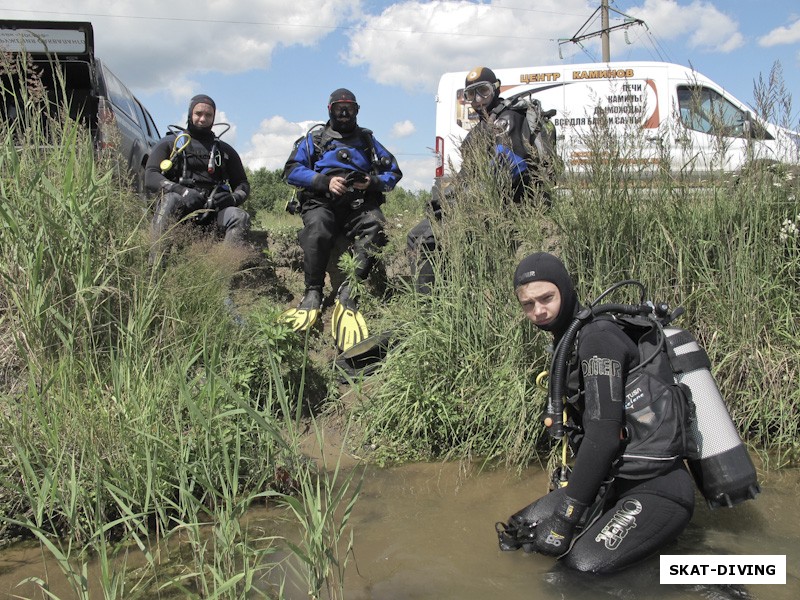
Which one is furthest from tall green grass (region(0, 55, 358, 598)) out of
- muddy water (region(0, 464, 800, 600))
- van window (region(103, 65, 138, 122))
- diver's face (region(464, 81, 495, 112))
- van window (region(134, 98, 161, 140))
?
van window (region(134, 98, 161, 140))

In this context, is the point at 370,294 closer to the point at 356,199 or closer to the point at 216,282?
the point at 356,199

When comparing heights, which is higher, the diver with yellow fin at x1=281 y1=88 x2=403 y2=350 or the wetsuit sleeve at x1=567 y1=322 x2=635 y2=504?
the diver with yellow fin at x1=281 y1=88 x2=403 y2=350

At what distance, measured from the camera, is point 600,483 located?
104 inches

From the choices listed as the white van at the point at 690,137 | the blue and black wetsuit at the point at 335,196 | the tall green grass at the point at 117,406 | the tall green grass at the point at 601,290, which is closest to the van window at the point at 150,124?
the blue and black wetsuit at the point at 335,196

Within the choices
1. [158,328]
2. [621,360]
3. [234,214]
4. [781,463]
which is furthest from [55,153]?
[781,463]

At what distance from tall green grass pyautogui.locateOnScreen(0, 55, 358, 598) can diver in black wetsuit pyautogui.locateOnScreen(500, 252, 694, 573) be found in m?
0.93

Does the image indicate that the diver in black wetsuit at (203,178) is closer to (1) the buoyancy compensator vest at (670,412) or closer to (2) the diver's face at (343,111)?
(2) the diver's face at (343,111)

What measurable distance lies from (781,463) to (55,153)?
13.9ft

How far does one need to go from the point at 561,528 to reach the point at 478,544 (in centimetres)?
47

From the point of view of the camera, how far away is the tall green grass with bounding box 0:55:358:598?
252cm

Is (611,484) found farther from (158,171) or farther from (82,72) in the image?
(82,72)

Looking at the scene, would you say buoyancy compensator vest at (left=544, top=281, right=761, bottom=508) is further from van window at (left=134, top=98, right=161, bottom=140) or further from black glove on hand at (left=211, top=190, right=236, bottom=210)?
van window at (left=134, top=98, right=161, bottom=140)

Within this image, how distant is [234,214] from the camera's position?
537 centimetres

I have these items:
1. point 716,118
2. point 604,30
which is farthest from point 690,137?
point 604,30
